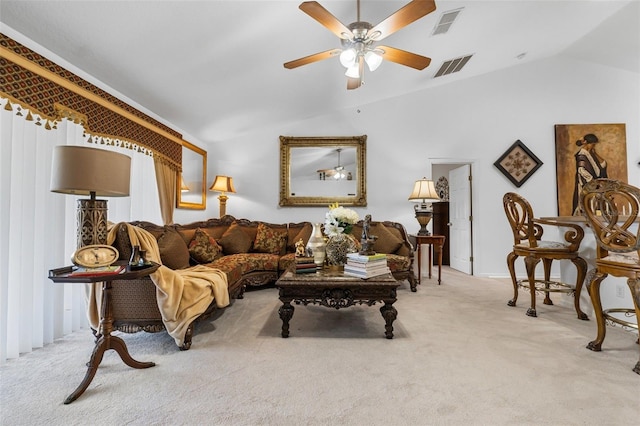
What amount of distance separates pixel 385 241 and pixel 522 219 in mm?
1687

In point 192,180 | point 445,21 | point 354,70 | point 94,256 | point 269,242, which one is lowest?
point 269,242

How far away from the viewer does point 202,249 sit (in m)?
3.19

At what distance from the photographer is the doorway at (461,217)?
468 cm

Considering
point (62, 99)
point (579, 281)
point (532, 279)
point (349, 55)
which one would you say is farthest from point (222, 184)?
point (579, 281)

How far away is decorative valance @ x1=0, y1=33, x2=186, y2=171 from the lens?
5.82 feet

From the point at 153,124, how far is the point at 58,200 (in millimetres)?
1465

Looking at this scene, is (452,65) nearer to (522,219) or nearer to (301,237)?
(522,219)

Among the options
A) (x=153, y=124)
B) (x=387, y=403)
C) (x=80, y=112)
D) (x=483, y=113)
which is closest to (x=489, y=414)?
(x=387, y=403)

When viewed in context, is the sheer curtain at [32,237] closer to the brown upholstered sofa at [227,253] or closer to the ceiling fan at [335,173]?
the brown upholstered sofa at [227,253]

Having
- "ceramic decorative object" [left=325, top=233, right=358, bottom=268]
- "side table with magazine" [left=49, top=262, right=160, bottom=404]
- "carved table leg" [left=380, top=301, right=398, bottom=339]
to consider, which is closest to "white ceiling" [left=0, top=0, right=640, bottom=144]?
"side table with magazine" [left=49, top=262, right=160, bottom=404]

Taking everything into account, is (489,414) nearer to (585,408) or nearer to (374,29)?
(585,408)

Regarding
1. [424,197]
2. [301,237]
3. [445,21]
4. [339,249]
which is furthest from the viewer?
[301,237]

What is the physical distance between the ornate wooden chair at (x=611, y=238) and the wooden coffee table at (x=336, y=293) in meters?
1.45

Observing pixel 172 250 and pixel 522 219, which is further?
pixel 522 219
